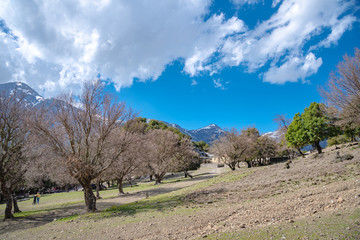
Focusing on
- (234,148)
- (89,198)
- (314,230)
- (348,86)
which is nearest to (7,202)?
(89,198)

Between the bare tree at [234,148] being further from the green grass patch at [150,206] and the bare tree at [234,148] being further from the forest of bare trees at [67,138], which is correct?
the forest of bare trees at [67,138]

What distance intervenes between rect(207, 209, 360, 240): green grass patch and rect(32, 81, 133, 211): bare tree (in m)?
12.3

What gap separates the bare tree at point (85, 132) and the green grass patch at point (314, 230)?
12310mm

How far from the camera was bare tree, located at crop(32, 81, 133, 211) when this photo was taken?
49.3ft

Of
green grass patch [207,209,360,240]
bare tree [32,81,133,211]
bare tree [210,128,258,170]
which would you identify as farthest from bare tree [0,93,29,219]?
bare tree [210,128,258,170]

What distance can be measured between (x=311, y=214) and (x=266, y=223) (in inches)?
55.1

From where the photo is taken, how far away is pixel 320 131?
2828 centimetres

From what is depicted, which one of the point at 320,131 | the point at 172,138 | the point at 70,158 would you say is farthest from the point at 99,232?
the point at 172,138

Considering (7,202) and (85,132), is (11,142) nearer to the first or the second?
(7,202)

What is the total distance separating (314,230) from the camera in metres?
4.80

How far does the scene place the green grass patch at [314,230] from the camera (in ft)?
14.4

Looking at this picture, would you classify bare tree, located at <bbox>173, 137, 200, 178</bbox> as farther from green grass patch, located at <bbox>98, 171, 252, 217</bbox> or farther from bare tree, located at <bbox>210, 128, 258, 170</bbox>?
green grass patch, located at <bbox>98, 171, 252, 217</bbox>

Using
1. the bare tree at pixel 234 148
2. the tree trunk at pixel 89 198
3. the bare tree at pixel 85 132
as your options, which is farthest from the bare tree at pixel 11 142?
the bare tree at pixel 234 148

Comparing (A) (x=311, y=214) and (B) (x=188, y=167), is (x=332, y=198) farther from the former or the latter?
(B) (x=188, y=167)
